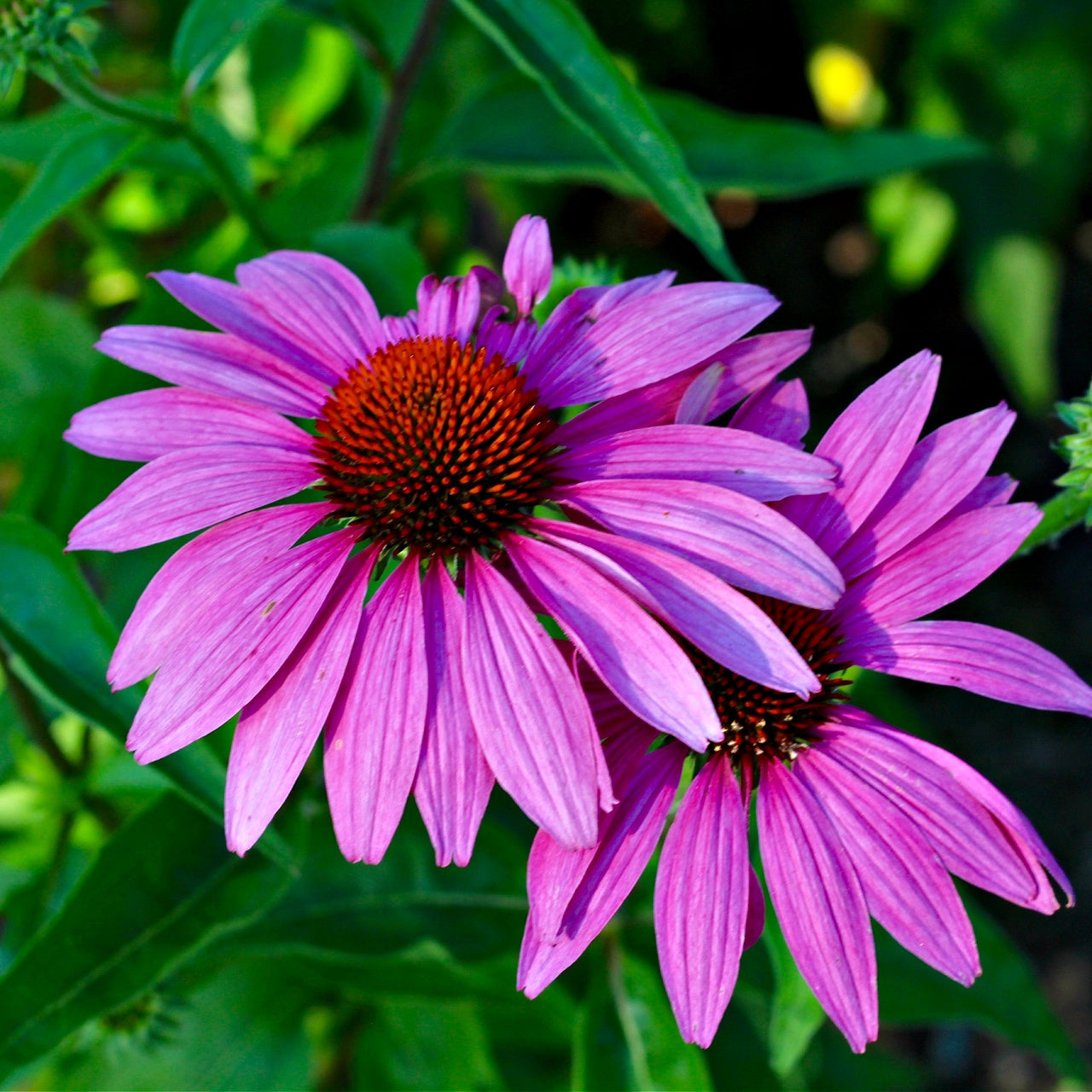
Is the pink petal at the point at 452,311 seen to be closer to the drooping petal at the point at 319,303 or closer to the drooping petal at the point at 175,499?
the drooping petal at the point at 319,303

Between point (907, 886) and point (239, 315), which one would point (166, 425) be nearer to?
point (239, 315)

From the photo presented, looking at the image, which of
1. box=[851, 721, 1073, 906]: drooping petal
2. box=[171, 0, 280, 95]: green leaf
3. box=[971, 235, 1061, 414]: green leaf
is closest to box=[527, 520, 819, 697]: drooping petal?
box=[851, 721, 1073, 906]: drooping petal

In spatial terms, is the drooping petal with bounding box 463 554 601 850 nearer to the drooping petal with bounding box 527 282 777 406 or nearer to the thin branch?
the drooping petal with bounding box 527 282 777 406

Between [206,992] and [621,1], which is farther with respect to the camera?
[621,1]

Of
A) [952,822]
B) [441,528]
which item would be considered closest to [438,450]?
[441,528]

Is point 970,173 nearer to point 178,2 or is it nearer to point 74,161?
point 178,2

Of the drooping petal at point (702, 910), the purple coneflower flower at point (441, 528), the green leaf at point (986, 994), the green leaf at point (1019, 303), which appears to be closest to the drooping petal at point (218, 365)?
the purple coneflower flower at point (441, 528)

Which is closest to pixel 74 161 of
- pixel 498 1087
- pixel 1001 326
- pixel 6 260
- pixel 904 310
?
pixel 6 260

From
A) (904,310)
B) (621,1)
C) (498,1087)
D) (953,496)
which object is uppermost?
(621,1)
